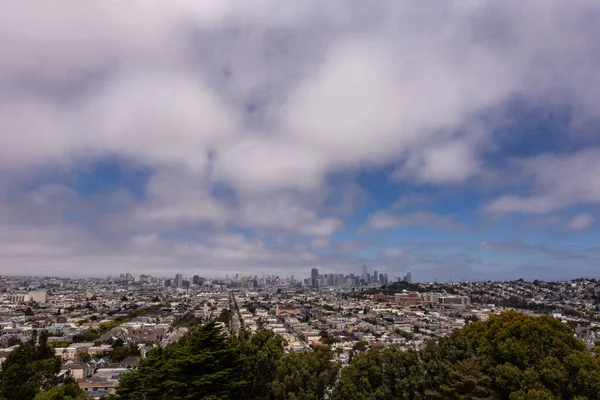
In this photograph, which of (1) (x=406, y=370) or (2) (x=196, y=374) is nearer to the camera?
(2) (x=196, y=374)

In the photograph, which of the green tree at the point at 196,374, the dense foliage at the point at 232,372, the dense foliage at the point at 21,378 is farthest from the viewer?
the dense foliage at the point at 21,378

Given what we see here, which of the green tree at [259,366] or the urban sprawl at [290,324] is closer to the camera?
the green tree at [259,366]

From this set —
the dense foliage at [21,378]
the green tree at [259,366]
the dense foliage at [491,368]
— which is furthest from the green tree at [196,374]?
the dense foliage at [21,378]

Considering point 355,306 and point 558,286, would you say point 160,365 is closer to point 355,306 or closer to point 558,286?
point 355,306

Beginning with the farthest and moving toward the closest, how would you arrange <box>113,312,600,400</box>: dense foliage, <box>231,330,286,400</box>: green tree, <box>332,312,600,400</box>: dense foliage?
<box>231,330,286,400</box>: green tree
<box>113,312,600,400</box>: dense foliage
<box>332,312,600,400</box>: dense foliage

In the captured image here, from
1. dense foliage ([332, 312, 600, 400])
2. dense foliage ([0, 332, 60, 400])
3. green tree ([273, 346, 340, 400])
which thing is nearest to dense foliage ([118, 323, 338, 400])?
green tree ([273, 346, 340, 400])

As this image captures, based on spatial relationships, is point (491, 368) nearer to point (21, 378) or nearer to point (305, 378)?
point (305, 378)

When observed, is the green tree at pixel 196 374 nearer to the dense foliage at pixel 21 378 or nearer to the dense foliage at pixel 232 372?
the dense foliage at pixel 232 372

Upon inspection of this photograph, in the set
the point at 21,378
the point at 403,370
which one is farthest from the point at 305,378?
the point at 21,378

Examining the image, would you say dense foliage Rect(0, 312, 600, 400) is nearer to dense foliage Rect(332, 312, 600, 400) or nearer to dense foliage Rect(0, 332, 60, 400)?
dense foliage Rect(332, 312, 600, 400)

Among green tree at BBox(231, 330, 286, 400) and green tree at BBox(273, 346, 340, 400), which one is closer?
green tree at BBox(273, 346, 340, 400)

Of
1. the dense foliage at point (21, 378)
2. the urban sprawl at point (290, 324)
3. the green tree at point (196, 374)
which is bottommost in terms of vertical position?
the urban sprawl at point (290, 324)
